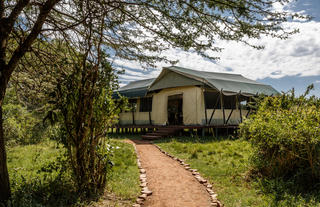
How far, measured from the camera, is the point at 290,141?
4246 mm

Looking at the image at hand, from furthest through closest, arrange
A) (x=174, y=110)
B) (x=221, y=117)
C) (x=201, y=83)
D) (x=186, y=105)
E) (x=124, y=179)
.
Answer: (x=174, y=110), (x=221, y=117), (x=186, y=105), (x=201, y=83), (x=124, y=179)

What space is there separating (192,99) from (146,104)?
176 inches

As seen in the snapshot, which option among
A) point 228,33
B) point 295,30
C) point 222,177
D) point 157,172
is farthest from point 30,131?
point 295,30

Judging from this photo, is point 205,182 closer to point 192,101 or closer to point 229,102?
point 192,101

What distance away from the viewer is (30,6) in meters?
3.80

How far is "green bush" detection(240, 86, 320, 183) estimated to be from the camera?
4.12m

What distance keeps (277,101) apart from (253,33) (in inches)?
107

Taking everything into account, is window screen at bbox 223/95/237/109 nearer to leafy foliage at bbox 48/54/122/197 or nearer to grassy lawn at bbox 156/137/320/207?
grassy lawn at bbox 156/137/320/207

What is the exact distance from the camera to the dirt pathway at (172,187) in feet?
12.7

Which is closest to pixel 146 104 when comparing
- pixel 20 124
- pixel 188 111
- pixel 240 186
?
pixel 188 111

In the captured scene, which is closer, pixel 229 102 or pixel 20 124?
pixel 20 124

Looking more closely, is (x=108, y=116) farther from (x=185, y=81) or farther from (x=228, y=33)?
(x=185, y=81)

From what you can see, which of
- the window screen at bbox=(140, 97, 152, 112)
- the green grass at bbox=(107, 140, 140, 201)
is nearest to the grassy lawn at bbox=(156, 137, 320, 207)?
the green grass at bbox=(107, 140, 140, 201)

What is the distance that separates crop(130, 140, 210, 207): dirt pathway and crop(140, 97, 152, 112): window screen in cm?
939
